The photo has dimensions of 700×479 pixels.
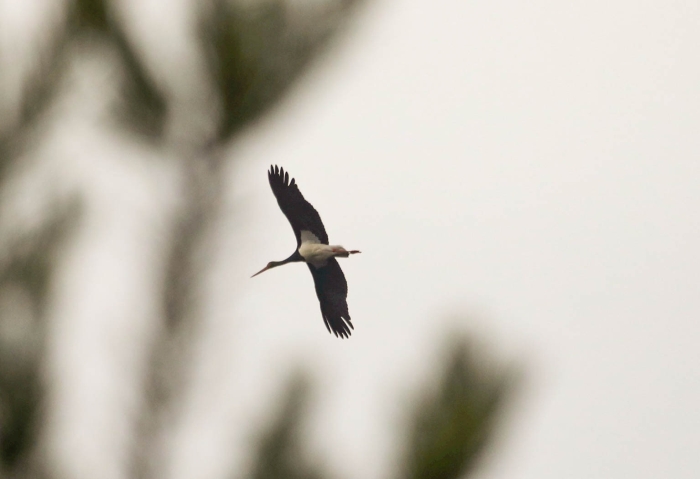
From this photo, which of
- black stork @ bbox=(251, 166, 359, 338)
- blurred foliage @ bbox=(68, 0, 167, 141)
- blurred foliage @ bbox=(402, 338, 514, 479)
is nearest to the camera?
blurred foliage @ bbox=(402, 338, 514, 479)

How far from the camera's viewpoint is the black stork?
655cm

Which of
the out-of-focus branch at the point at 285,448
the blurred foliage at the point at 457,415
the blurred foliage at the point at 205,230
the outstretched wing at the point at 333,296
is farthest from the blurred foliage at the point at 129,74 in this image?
the outstretched wing at the point at 333,296

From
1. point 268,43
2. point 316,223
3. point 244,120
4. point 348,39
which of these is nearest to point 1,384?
point 244,120

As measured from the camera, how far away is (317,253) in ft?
21.4

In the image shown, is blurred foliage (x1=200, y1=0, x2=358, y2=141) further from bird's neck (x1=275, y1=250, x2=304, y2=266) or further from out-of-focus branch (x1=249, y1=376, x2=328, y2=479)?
bird's neck (x1=275, y1=250, x2=304, y2=266)

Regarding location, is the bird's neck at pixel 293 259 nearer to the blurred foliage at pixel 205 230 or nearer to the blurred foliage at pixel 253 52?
the blurred foliage at pixel 205 230

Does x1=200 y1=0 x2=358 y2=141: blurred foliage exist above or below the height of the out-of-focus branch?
above

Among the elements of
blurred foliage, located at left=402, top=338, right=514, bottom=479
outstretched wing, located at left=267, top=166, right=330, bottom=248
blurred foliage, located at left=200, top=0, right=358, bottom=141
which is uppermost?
outstretched wing, located at left=267, top=166, right=330, bottom=248

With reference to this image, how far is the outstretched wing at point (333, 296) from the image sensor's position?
7059 millimetres

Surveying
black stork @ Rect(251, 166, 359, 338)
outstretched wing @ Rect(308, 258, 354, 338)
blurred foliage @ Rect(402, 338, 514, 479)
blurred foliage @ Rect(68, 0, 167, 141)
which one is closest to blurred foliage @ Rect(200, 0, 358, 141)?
blurred foliage @ Rect(68, 0, 167, 141)

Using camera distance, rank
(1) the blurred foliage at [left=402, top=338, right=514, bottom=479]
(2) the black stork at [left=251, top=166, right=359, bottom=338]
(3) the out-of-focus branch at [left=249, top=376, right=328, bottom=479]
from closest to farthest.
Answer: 1. (1) the blurred foliage at [left=402, top=338, right=514, bottom=479]
2. (3) the out-of-focus branch at [left=249, top=376, right=328, bottom=479]
3. (2) the black stork at [left=251, top=166, right=359, bottom=338]

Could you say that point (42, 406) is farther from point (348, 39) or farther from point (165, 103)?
point (348, 39)

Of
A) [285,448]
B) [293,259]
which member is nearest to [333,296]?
Result: [293,259]

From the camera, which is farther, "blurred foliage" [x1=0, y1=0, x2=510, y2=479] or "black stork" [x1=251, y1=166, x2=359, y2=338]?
"black stork" [x1=251, y1=166, x2=359, y2=338]
